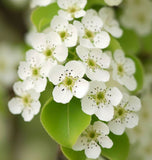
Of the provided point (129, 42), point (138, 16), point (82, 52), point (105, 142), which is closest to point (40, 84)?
point (82, 52)

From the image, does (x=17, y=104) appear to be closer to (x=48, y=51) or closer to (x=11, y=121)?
(x=48, y=51)

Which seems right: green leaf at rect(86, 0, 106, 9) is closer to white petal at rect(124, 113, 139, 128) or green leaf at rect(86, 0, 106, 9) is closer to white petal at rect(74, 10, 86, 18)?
white petal at rect(74, 10, 86, 18)

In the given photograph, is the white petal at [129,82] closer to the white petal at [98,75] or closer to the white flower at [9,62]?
the white petal at [98,75]

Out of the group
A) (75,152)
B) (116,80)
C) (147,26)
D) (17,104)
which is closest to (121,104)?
(116,80)

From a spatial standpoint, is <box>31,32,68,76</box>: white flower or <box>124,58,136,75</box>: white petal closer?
<box>31,32,68,76</box>: white flower

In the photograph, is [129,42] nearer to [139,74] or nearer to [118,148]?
[139,74]

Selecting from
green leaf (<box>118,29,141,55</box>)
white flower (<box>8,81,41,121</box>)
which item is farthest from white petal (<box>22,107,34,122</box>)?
green leaf (<box>118,29,141,55</box>)

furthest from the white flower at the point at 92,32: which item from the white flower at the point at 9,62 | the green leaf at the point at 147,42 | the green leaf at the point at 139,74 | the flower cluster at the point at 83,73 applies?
the white flower at the point at 9,62
